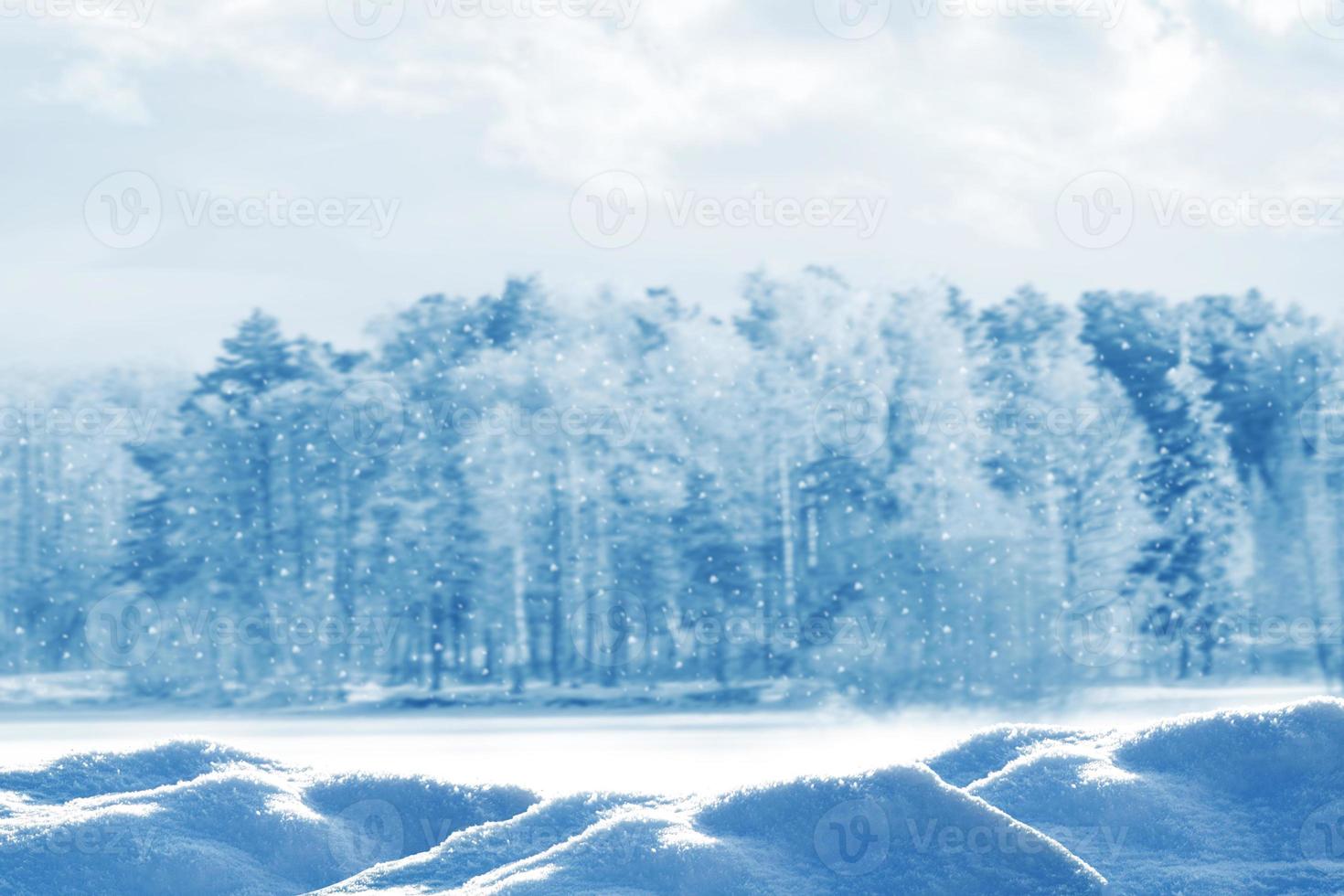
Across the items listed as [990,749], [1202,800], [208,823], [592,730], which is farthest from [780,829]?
[592,730]

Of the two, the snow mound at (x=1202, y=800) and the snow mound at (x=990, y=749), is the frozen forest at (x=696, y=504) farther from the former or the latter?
the snow mound at (x=1202, y=800)

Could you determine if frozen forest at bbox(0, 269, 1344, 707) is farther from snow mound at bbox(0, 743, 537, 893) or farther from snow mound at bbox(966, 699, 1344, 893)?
snow mound at bbox(0, 743, 537, 893)

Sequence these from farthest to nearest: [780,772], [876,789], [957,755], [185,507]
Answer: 1. [185,507]
2. [957,755]
3. [780,772]
4. [876,789]

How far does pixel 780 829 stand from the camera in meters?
3.09

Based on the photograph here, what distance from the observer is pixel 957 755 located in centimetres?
411

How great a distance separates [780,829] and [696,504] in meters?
9.74

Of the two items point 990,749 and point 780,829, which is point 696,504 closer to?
point 990,749

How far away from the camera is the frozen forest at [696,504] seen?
39.6 ft

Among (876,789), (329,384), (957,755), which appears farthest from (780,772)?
(329,384)

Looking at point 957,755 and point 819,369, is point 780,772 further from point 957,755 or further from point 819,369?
point 819,369

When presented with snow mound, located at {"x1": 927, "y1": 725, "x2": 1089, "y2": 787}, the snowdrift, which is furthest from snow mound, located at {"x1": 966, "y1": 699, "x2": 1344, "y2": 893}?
snow mound, located at {"x1": 927, "y1": 725, "x2": 1089, "y2": 787}

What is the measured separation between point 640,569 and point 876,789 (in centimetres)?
981

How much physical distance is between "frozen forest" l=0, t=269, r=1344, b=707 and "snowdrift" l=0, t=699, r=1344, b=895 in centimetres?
851

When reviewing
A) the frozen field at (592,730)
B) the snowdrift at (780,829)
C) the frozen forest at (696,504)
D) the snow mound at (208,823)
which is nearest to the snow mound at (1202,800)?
the snowdrift at (780,829)
